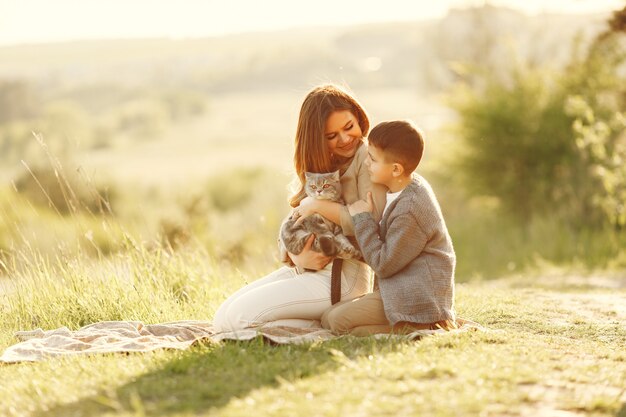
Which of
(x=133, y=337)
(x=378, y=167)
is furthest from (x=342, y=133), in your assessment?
(x=133, y=337)

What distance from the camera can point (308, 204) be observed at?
5.39m

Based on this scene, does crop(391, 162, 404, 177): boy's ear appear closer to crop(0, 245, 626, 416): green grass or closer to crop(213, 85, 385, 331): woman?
crop(213, 85, 385, 331): woman

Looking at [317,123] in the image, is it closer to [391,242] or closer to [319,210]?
[319,210]

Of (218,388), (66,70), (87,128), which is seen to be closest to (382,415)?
(218,388)

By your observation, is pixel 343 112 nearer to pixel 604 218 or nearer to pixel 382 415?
pixel 382 415

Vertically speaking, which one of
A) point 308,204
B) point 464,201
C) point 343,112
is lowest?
point 464,201

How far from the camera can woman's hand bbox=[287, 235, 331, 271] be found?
5.41 meters

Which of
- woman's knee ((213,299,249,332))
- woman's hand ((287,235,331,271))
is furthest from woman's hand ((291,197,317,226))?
woman's knee ((213,299,249,332))

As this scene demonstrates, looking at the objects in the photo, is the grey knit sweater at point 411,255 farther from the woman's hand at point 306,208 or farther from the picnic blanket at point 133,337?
the woman's hand at point 306,208

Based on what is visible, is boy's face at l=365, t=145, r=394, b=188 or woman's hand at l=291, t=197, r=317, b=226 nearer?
boy's face at l=365, t=145, r=394, b=188

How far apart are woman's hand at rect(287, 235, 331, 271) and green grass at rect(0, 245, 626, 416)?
54 cm

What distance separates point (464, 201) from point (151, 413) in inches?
591

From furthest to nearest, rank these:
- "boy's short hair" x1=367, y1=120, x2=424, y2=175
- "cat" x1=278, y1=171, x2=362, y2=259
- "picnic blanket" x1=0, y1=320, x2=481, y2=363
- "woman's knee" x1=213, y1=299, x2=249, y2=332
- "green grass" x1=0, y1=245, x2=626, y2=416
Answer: "woman's knee" x1=213, y1=299, x2=249, y2=332, "cat" x1=278, y1=171, x2=362, y2=259, "picnic blanket" x1=0, y1=320, x2=481, y2=363, "boy's short hair" x1=367, y1=120, x2=424, y2=175, "green grass" x1=0, y1=245, x2=626, y2=416

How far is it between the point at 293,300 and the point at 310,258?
0.29 m
